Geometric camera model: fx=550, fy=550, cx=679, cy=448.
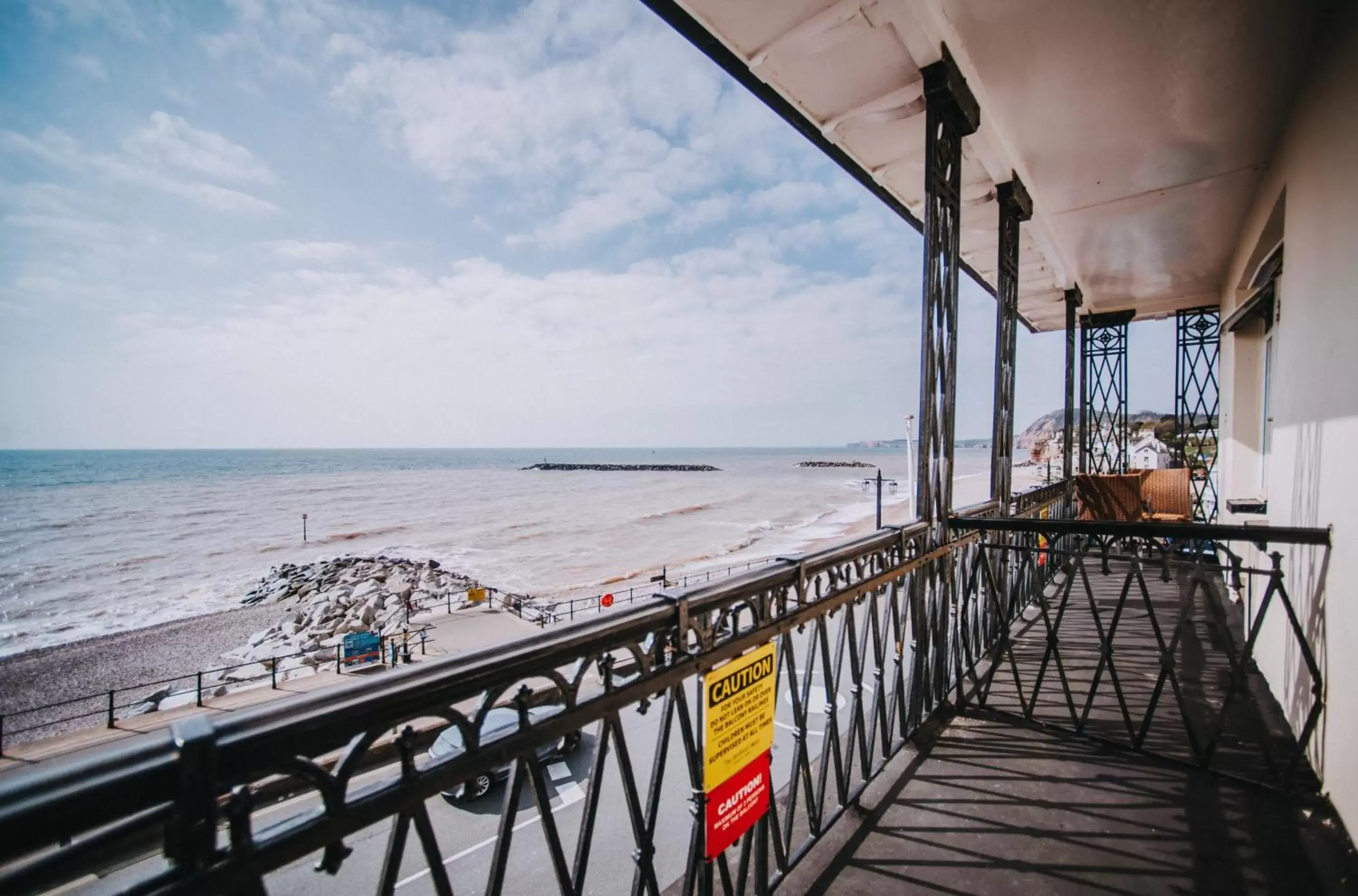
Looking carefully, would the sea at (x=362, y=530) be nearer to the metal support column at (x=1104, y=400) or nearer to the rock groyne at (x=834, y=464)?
the metal support column at (x=1104, y=400)

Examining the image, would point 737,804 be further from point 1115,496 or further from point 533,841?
point 1115,496

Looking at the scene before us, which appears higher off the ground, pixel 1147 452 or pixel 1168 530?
pixel 1147 452

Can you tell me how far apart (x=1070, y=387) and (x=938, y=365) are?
5.98 m

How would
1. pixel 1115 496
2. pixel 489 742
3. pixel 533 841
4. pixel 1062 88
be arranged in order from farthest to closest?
pixel 1115 496, pixel 533 841, pixel 1062 88, pixel 489 742

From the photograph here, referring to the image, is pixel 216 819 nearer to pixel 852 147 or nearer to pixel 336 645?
pixel 852 147

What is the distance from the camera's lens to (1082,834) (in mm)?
2268

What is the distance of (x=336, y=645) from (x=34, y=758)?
496 cm

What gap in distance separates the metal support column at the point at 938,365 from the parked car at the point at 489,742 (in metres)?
2.03

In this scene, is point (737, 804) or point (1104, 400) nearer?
point (737, 804)

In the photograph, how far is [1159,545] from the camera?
9.25 ft

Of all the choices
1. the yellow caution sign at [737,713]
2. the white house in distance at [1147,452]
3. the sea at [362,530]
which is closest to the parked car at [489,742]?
the yellow caution sign at [737,713]

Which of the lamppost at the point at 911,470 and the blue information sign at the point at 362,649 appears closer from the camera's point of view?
the lamppost at the point at 911,470

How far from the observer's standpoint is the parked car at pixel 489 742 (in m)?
1.25

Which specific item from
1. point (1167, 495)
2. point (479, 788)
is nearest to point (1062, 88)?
point (1167, 495)
